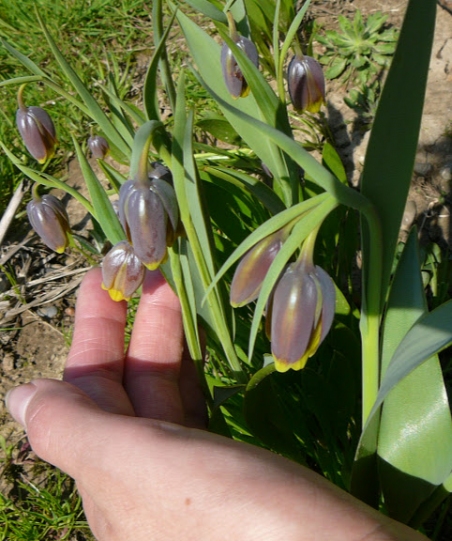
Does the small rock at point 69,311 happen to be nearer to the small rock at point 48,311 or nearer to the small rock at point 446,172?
the small rock at point 48,311

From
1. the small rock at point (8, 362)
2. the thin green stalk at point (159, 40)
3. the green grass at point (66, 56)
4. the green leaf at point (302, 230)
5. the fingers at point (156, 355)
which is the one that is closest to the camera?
the green leaf at point (302, 230)

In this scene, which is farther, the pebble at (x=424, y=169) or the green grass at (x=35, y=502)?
the pebble at (x=424, y=169)

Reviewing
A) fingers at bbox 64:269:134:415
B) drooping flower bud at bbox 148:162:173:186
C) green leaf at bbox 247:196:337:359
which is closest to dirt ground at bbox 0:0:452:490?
fingers at bbox 64:269:134:415

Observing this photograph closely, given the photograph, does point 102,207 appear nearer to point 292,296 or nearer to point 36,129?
point 36,129

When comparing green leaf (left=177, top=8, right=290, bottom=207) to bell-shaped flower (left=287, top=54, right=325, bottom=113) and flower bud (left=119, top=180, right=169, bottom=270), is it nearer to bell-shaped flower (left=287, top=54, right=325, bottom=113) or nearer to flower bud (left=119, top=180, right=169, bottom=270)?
bell-shaped flower (left=287, top=54, right=325, bottom=113)

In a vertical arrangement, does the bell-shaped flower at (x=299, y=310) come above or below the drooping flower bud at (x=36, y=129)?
below

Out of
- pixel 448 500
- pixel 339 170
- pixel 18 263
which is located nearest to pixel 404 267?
pixel 339 170

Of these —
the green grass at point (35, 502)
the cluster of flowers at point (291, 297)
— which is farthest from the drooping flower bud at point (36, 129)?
the green grass at point (35, 502)
